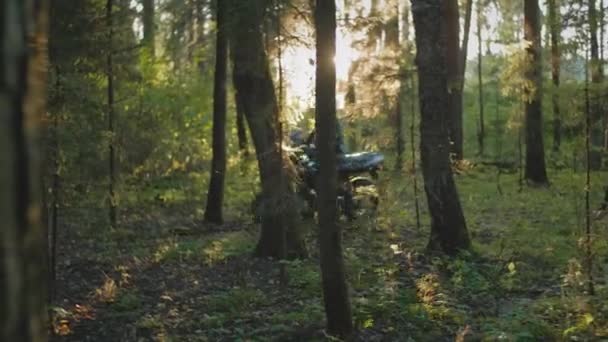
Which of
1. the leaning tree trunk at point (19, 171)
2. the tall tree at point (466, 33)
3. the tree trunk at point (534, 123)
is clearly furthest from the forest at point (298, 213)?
the tall tree at point (466, 33)

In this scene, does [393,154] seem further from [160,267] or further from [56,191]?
[56,191]

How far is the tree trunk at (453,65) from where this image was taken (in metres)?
11.0

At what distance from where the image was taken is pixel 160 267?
1083 cm

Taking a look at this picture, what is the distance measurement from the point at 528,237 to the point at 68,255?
796 centimetres

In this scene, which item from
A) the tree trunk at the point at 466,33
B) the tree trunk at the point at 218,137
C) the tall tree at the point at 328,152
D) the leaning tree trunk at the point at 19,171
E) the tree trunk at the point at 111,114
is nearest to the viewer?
the leaning tree trunk at the point at 19,171

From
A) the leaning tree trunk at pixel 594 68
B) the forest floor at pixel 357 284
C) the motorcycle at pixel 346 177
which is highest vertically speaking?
the leaning tree trunk at pixel 594 68

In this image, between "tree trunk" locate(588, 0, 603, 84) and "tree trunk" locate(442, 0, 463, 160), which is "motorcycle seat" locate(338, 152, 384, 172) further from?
"tree trunk" locate(588, 0, 603, 84)

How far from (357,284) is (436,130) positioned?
10.0 ft

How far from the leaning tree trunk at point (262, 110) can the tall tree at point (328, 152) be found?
3.32 m

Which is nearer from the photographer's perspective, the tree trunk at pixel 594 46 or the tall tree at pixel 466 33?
the tree trunk at pixel 594 46

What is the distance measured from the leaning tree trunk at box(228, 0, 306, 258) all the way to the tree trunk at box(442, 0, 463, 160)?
279 cm

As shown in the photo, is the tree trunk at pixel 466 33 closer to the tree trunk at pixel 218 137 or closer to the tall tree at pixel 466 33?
the tall tree at pixel 466 33

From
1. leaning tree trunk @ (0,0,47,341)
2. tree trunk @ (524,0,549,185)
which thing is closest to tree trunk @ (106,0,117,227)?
leaning tree trunk @ (0,0,47,341)

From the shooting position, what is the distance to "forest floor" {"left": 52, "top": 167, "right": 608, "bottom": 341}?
702cm
